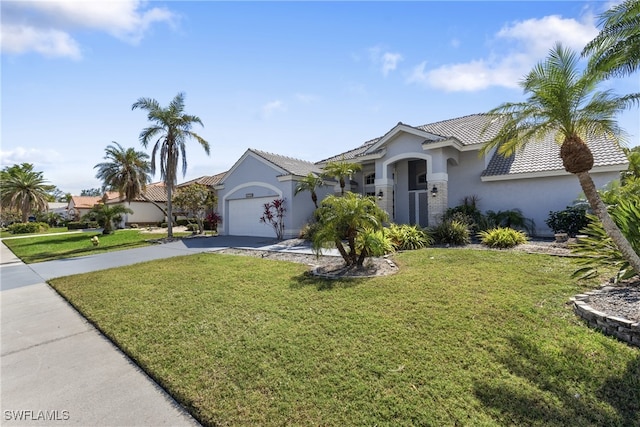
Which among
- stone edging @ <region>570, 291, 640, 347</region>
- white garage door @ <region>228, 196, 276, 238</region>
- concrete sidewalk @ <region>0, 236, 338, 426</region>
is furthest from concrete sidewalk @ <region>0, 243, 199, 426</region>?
white garage door @ <region>228, 196, 276, 238</region>

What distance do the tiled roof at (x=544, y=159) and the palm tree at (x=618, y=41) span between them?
800 cm

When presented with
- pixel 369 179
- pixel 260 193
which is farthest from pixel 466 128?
pixel 260 193

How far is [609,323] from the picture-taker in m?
4.53

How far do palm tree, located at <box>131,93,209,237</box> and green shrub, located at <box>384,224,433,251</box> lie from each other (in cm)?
1622

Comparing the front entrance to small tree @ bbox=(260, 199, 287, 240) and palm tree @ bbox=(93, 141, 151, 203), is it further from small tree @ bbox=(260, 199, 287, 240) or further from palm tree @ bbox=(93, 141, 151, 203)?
palm tree @ bbox=(93, 141, 151, 203)

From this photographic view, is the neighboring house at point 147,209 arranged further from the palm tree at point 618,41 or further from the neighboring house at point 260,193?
the palm tree at point 618,41

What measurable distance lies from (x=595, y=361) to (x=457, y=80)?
10.4 metres

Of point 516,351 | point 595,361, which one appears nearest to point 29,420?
point 516,351

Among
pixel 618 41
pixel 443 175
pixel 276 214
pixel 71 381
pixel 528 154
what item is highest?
pixel 618 41

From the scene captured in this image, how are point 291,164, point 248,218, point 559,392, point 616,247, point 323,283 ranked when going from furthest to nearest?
point 248,218
point 291,164
point 323,283
point 616,247
point 559,392

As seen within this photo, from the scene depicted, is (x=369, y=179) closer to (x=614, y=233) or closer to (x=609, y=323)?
(x=614, y=233)

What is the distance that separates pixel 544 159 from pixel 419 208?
6.54 metres

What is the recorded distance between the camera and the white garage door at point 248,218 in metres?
19.9

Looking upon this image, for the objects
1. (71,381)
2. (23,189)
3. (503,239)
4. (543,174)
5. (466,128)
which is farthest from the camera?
(23,189)
